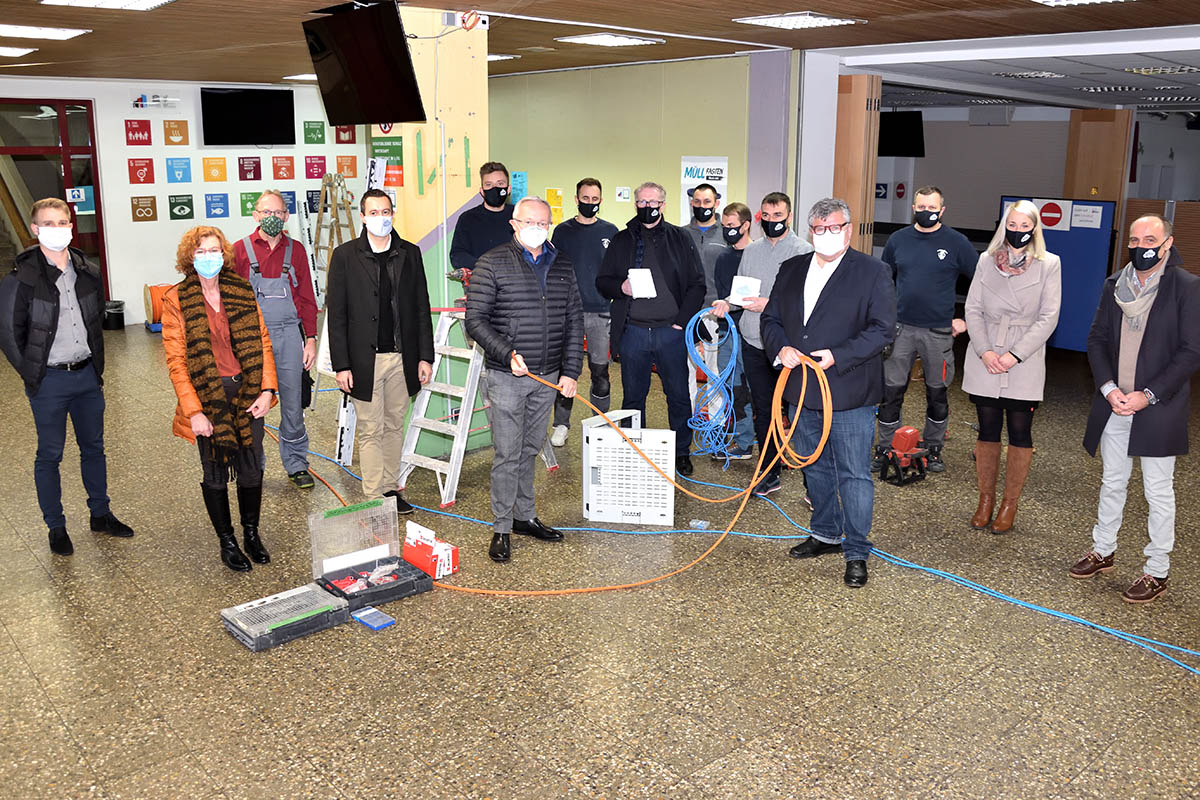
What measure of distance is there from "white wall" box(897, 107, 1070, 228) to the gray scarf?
486 inches

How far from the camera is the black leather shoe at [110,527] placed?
16.8 feet

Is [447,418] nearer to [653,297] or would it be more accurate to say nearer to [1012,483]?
[653,297]

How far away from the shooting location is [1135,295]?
170 inches

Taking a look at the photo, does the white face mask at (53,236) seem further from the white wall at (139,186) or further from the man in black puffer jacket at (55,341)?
the white wall at (139,186)

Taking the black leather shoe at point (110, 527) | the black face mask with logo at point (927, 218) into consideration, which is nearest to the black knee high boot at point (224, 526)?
the black leather shoe at point (110, 527)

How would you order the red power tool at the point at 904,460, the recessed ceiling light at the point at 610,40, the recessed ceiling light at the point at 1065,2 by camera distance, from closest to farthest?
the recessed ceiling light at the point at 1065,2
the red power tool at the point at 904,460
the recessed ceiling light at the point at 610,40

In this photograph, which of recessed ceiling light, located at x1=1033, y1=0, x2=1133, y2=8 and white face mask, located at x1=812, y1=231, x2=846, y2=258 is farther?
recessed ceiling light, located at x1=1033, y1=0, x2=1133, y2=8

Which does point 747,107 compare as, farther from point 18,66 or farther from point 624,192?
point 18,66

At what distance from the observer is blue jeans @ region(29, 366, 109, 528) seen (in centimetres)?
470

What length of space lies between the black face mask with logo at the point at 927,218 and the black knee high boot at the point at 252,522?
4063 millimetres

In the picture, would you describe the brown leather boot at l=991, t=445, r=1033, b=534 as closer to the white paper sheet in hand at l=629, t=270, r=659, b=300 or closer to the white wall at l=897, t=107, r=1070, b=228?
the white paper sheet in hand at l=629, t=270, r=659, b=300

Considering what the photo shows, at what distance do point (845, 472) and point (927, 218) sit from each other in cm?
218

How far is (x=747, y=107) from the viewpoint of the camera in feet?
28.8

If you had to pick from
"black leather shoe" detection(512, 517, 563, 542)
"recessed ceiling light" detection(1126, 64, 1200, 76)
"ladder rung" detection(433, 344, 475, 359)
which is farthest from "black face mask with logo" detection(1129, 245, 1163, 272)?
"recessed ceiling light" detection(1126, 64, 1200, 76)
